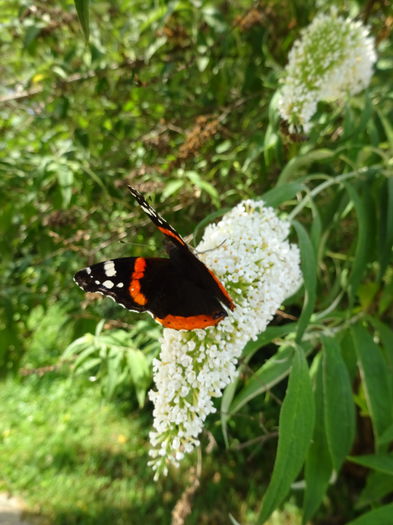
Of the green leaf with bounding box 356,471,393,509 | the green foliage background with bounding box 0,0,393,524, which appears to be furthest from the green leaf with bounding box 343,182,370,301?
the green leaf with bounding box 356,471,393,509

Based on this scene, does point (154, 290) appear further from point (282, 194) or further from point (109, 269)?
point (282, 194)

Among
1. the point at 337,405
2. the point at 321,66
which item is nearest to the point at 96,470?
the point at 337,405

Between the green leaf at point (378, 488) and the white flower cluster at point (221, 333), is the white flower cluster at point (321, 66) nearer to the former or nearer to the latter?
the white flower cluster at point (221, 333)

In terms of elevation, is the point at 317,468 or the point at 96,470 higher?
the point at 317,468

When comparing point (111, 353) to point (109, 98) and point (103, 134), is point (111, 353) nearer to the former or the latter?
point (103, 134)

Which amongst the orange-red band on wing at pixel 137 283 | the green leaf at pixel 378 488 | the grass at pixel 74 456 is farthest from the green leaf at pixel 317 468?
the grass at pixel 74 456

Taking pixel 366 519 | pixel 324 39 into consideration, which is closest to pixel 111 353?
pixel 366 519

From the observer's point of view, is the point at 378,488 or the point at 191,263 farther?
the point at 378,488

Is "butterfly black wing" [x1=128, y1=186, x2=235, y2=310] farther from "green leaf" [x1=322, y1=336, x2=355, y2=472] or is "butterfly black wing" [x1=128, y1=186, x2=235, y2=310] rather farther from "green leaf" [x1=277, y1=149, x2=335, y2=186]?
"green leaf" [x1=277, y1=149, x2=335, y2=186]
